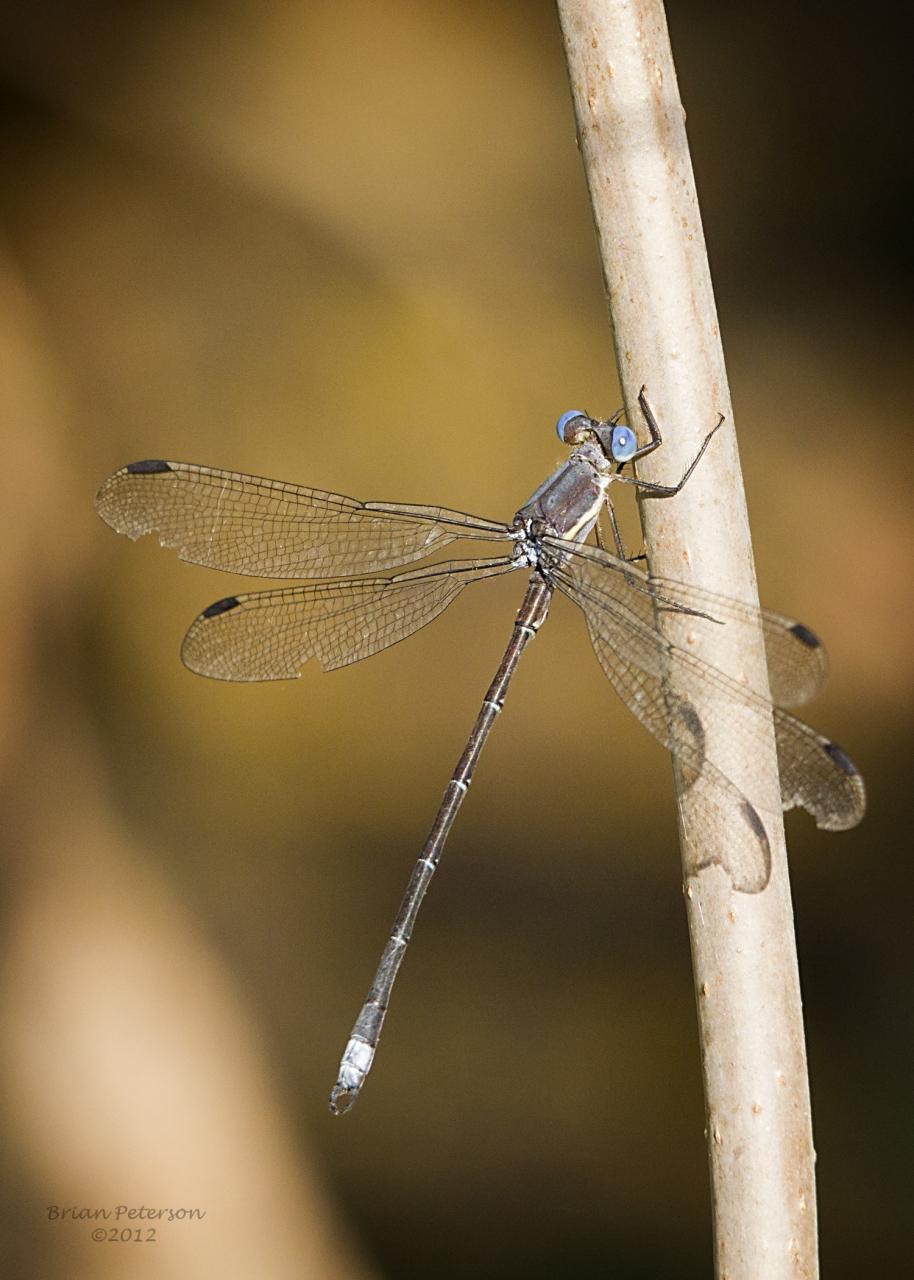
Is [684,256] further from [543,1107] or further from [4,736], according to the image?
[4,736]

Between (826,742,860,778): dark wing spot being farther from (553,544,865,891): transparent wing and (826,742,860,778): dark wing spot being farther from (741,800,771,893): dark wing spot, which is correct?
(741,800,771,893): dark wing spot

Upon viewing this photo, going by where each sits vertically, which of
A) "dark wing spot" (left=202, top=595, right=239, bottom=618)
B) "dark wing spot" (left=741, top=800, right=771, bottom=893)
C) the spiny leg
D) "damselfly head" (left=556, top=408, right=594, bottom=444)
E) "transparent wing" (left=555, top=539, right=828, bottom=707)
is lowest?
"dark wing spot" (left=741, top=800, right=771, bottom=893)

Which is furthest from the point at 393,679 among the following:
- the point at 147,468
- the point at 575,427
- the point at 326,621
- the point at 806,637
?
the point at 806,637

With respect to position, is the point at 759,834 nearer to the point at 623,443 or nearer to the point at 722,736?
the point at 722,736

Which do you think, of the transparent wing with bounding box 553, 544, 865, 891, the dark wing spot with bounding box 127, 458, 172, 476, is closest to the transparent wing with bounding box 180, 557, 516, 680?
the dark wing spot with bounding box 127, 458, 172, 476

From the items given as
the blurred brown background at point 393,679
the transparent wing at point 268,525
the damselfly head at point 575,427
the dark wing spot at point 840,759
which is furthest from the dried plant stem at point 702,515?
the blurred brown background at point 393,679

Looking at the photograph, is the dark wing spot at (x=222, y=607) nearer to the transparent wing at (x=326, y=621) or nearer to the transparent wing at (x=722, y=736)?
the transparent wing at (x=326, y=621)
